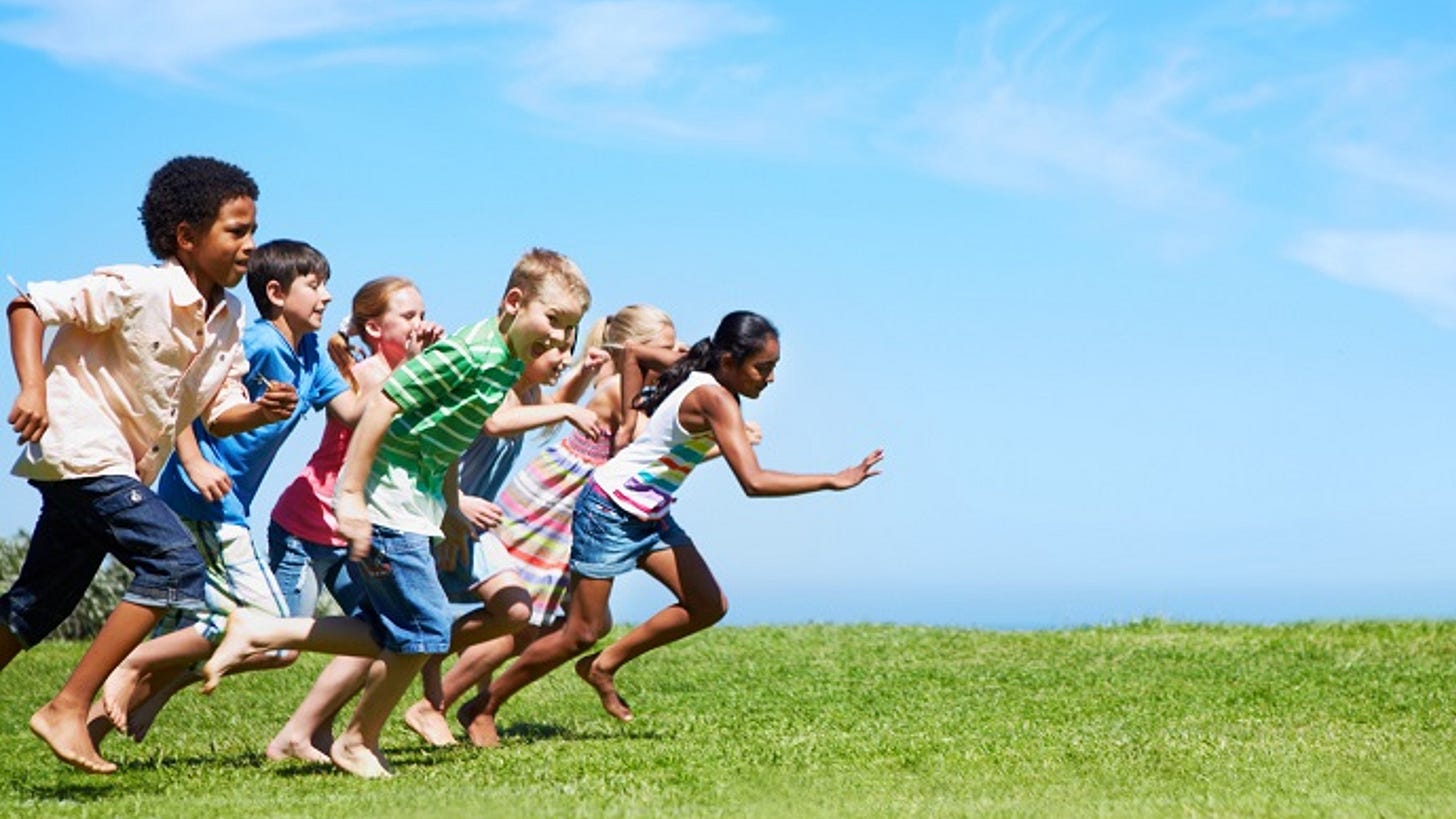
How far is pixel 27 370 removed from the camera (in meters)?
6.49

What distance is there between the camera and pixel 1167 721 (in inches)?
376

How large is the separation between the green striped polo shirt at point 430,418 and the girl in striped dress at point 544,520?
1.58 metres

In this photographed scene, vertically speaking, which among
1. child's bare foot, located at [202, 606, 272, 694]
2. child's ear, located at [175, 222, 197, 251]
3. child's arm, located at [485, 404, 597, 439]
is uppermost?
child's ear, located at [175, 222, 197, 251]

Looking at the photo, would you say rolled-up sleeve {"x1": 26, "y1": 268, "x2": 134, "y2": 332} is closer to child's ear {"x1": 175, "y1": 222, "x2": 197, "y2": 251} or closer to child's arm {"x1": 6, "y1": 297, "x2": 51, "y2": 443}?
child's arm {"x1": 6, "y1": 297, "x2": 51, "y2": 443}

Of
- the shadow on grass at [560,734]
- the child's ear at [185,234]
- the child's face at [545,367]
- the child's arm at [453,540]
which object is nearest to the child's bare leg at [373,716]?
the child's arm at [453,540]

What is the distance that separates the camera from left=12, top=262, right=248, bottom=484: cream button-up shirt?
21.9ft

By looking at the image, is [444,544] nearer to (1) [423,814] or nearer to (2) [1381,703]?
(1) [423,814]

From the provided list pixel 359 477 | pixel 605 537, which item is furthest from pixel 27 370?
pixel 605 537

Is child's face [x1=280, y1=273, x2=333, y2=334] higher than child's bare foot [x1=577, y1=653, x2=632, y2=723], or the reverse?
child's face [x1=280, y1=273, x2=333, y2=334]

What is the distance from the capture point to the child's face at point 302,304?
8180 mm

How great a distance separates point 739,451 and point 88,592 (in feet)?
36.9

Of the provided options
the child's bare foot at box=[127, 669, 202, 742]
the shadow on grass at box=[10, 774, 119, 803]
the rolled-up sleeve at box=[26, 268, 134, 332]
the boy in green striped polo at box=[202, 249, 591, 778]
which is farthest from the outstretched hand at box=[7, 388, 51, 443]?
the child's bare foot at box=[127, 669, 202, 742]

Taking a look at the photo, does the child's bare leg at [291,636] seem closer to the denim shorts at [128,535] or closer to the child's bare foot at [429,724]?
the denim shorts at [128,535]

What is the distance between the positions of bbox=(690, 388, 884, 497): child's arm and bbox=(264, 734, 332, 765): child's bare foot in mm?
2076
